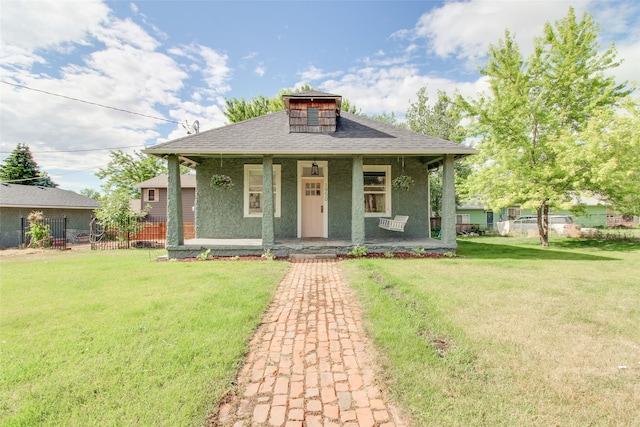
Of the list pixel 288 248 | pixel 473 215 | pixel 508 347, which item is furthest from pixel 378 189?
pixel 473 215

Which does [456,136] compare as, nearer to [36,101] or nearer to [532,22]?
[532,22]

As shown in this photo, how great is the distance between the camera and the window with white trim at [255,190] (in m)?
10.1

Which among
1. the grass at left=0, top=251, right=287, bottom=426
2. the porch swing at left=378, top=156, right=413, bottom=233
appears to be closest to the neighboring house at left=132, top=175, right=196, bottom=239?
the porch swing at left=378, top=156, right=413, bottom=233

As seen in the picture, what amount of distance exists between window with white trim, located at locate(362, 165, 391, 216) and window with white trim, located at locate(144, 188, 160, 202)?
1910 cm

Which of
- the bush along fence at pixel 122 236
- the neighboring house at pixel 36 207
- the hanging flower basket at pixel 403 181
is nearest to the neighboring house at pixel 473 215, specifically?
the hanging flower basket at pixel 403 181

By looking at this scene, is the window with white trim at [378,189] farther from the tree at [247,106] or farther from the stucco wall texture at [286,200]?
the tree at [247,106]

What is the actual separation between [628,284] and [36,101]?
873 inches

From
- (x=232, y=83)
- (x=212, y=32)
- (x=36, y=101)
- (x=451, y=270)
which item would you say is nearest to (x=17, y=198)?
(x=36, y=101)

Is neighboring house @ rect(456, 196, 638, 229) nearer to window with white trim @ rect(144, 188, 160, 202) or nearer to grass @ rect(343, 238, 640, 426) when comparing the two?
grass @ rect(343, 238, 640, 426)

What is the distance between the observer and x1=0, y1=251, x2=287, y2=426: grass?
82.0 inches

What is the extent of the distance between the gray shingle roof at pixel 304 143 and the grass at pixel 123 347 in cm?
399

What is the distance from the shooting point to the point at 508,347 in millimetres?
3002

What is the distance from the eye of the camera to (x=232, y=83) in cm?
1730

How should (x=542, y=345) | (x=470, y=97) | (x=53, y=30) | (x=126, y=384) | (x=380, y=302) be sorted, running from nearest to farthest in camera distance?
(x=126, y=384) → (x=542, y=345) → (x=380, y=302) → (x=53, y=30) → (x=470, y=97)
